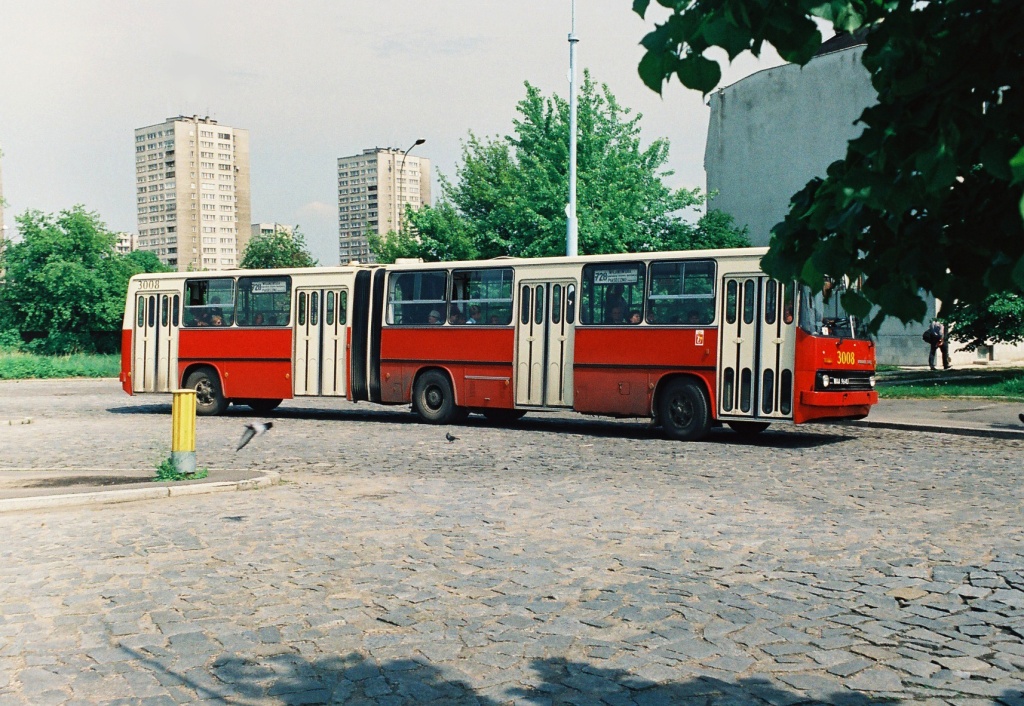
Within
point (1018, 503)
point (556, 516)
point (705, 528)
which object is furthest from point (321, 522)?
point (1018, 503)

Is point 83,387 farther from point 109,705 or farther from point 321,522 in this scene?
point 109,705

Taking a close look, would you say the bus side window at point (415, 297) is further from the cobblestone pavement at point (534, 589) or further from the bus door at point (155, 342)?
the cobblestone pavement at point (534, 589)

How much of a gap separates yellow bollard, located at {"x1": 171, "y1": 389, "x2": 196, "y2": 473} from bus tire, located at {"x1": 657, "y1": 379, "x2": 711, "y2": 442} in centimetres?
804

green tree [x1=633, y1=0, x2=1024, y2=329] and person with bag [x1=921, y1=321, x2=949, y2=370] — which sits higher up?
green tree [x1=633, y1=0, x2=1024, y2=329]

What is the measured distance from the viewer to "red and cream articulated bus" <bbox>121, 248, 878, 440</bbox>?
1675 cm

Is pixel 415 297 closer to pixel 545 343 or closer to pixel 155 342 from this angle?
pixel 545 343

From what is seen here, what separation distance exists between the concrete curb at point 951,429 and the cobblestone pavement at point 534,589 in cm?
440


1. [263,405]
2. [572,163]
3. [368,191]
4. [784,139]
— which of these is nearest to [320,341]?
[263,405]

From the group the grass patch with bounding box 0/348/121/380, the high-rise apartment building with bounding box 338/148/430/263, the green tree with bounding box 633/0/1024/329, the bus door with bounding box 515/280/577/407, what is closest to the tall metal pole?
the bus door with bounding box 515/280/577/407

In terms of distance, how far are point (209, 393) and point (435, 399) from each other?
18.5 feet

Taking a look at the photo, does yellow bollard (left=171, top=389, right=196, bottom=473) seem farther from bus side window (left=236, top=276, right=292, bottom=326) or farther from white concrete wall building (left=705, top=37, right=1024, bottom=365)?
white concrete wall building (left=705, top=37, right=1024, bottom=365)

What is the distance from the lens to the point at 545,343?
63.3 ft

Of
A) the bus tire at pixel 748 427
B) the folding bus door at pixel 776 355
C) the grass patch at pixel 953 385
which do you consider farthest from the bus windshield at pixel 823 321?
the grass patch at pixel 953 385

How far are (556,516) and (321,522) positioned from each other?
79.6 inches
